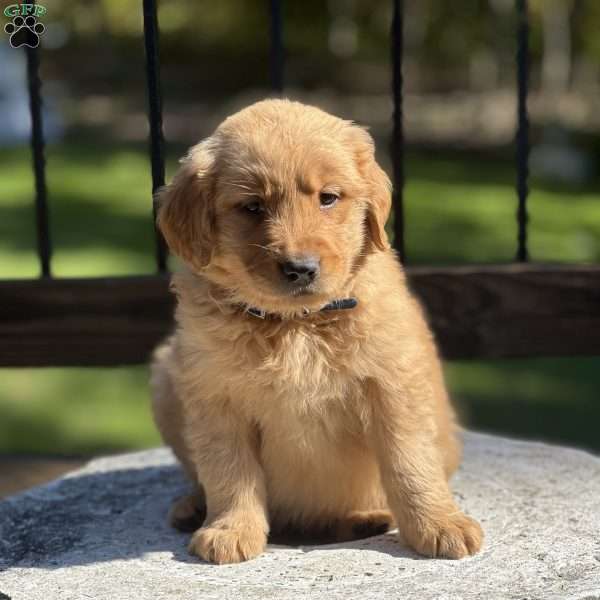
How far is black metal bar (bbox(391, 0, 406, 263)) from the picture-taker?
4098 mm

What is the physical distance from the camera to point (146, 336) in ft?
14.0

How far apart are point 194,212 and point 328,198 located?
1.24ft

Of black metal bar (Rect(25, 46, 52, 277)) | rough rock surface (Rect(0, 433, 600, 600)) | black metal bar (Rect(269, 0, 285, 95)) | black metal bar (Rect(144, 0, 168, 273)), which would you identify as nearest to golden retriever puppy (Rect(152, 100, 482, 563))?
rough rock surface (Rect(0, 433, 600, 600))

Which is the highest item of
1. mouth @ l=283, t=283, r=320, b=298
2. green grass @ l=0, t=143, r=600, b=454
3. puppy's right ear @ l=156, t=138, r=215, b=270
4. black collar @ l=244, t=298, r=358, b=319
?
puppy's right ear @ l=156, t=138, r=215, b=270

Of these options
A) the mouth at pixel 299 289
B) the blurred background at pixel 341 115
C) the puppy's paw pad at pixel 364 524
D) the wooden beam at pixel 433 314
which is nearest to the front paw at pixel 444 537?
the puppy's paw pad at pixel 364 524

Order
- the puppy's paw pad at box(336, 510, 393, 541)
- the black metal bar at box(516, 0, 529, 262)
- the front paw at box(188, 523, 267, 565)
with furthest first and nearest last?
the black metal bar at box(516, 0, 529, 262) → the puppy's paw pad at box(336, 510, 393, 541) → the front paw at box(188, 523, 267, 565)

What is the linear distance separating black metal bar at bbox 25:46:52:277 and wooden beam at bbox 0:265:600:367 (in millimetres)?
135

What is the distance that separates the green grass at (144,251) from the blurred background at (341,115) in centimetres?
2

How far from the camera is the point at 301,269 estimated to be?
9.70 feet

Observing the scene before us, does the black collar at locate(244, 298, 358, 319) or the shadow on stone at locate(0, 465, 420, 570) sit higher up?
the black collar at locate(244, 298, 358, 319)

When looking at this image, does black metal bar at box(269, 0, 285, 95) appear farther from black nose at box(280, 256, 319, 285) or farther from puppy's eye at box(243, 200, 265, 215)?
black nose at box(280, 256, 319, 285)

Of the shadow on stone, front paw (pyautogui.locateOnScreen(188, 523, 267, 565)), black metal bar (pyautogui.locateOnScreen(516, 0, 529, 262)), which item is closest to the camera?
front paw (pyautogui.locateOnScreen(188, 523, 267, 565))

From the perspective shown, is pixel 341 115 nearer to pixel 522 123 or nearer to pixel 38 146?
pixel 522 123

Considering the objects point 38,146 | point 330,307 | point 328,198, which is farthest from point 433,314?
point 38,146
